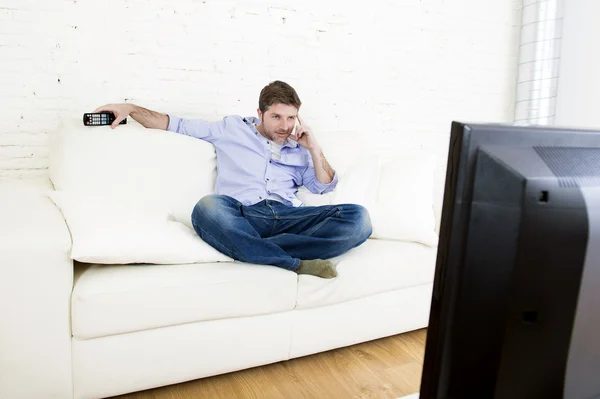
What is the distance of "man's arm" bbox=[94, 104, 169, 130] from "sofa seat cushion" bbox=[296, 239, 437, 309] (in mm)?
1025

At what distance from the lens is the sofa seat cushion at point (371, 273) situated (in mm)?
1834

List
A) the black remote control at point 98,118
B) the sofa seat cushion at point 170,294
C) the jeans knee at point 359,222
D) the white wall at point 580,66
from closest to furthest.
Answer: the sofa seat cushion at point 170,294
the jeans knee at point 359,222
the black remote control at point 98,118
the white wall at point 580,66

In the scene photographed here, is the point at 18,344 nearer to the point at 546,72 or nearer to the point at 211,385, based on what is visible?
the point at 211,385

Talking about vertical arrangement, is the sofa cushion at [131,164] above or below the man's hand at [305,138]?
below

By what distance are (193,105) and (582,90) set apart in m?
2.63

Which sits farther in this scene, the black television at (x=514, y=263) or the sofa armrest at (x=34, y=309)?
the sofa armrest at (x=34, y=309)

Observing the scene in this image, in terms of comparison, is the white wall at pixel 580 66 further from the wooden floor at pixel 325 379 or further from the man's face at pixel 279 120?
the wooden floor at pixel 325 379

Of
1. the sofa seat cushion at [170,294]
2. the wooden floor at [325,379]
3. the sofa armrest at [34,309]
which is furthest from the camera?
the wooden floor at [325,379]

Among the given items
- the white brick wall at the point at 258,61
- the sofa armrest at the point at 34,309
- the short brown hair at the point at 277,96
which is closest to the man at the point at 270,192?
the short brown hair at the point at 277,96

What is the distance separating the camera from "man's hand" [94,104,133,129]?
2.12m

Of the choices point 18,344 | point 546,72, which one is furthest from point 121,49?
point 546,72

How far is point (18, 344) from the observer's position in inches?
55.6

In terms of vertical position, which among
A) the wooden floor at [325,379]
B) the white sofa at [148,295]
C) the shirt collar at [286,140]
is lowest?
the wooden floor at [325,379]

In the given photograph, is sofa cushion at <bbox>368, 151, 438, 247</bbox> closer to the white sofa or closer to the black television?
the white sofa
